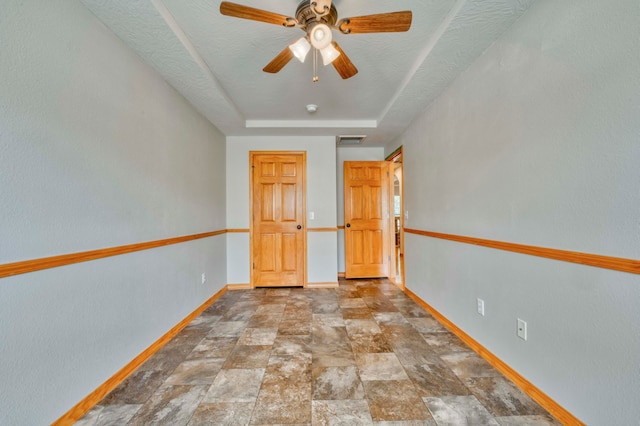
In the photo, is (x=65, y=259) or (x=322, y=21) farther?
(x=322, y=21)

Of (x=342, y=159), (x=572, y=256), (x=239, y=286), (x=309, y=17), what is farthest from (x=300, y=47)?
(x=239, y=286)

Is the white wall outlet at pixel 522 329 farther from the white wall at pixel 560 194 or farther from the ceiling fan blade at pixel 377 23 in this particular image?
the ceiling fan blade at pixel 377 23

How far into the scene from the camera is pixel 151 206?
2.05 metres

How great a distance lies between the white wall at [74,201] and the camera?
44.4 inches

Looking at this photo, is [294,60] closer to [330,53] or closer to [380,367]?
[330,53]

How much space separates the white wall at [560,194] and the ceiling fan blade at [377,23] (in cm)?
79

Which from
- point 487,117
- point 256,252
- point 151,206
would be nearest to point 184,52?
point 151,206

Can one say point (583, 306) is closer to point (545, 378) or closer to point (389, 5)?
point (545, 378)

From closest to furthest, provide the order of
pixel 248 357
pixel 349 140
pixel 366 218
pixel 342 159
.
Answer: pixel 248 357
pixel 349 140
pixel 366 218
pixel 342 159

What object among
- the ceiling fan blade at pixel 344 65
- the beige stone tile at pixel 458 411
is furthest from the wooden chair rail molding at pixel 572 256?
the ceiling fan blade at pixel 344 65

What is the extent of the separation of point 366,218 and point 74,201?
144 inches

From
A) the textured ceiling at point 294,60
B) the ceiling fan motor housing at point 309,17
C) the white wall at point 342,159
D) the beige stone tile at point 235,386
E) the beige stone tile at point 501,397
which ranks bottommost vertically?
the beige stone tile at point 235,386

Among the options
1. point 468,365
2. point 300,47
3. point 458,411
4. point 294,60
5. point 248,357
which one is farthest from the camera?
point 294,60

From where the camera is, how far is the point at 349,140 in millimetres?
4105
